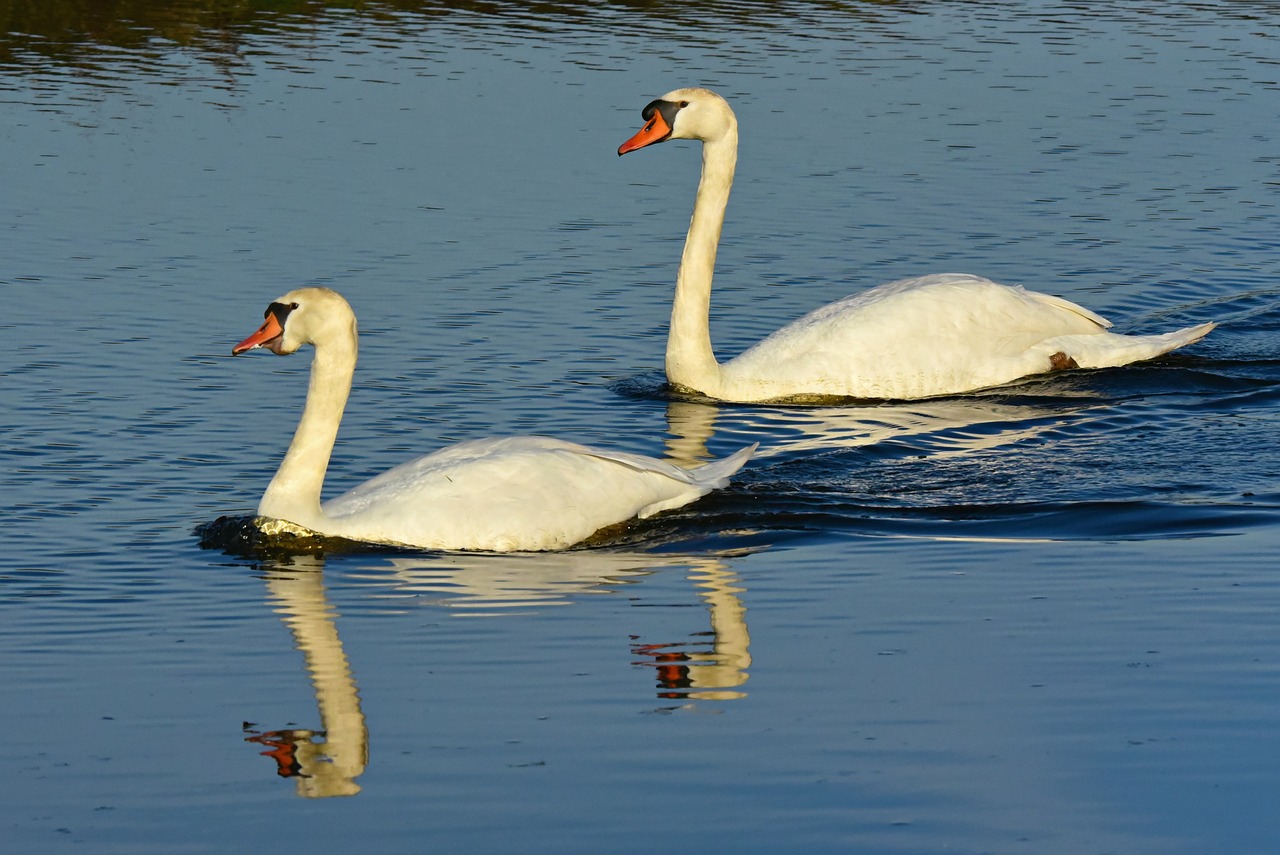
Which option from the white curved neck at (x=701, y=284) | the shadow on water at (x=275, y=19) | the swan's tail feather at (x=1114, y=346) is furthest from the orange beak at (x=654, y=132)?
the shadow on water at (x=275, y=19)

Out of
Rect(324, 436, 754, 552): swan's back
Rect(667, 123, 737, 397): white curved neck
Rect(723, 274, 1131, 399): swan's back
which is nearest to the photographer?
Rect(324, 436, 754, 552): swan's back

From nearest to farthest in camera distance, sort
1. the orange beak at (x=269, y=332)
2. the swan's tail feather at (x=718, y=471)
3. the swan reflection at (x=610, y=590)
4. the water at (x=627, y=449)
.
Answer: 1. the water at (x=627, y=449)
2. the swan reflection at (x=610, y=590)
3. the orange beak at (x=269, y=332)
4. the swan's tail feather at (x=718, y=471)

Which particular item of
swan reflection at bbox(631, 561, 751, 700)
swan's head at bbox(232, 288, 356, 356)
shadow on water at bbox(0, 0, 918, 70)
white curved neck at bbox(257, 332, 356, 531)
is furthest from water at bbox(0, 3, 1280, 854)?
swan's head at bbox(232, 288, 356, 356)

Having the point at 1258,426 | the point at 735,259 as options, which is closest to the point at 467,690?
the point at 1258,426

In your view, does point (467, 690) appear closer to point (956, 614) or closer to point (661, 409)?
point (956, 614)

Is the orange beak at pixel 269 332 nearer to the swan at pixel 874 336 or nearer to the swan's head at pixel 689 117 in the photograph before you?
the swan at pixel 874 336

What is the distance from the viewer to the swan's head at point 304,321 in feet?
34.6

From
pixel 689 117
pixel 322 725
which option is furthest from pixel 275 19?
pixel 322 725

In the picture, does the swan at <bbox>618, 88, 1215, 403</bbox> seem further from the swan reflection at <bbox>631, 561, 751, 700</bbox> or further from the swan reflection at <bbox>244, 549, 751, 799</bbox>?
the swan reflection at <bbox>631, 561, 751, 700</bbox>

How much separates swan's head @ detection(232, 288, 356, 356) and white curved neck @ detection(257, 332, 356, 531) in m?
0.06

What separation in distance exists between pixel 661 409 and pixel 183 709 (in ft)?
20.6

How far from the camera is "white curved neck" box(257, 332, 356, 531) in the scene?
412 inches

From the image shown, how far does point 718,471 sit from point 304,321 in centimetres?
232

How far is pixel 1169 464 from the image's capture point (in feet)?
39.9
